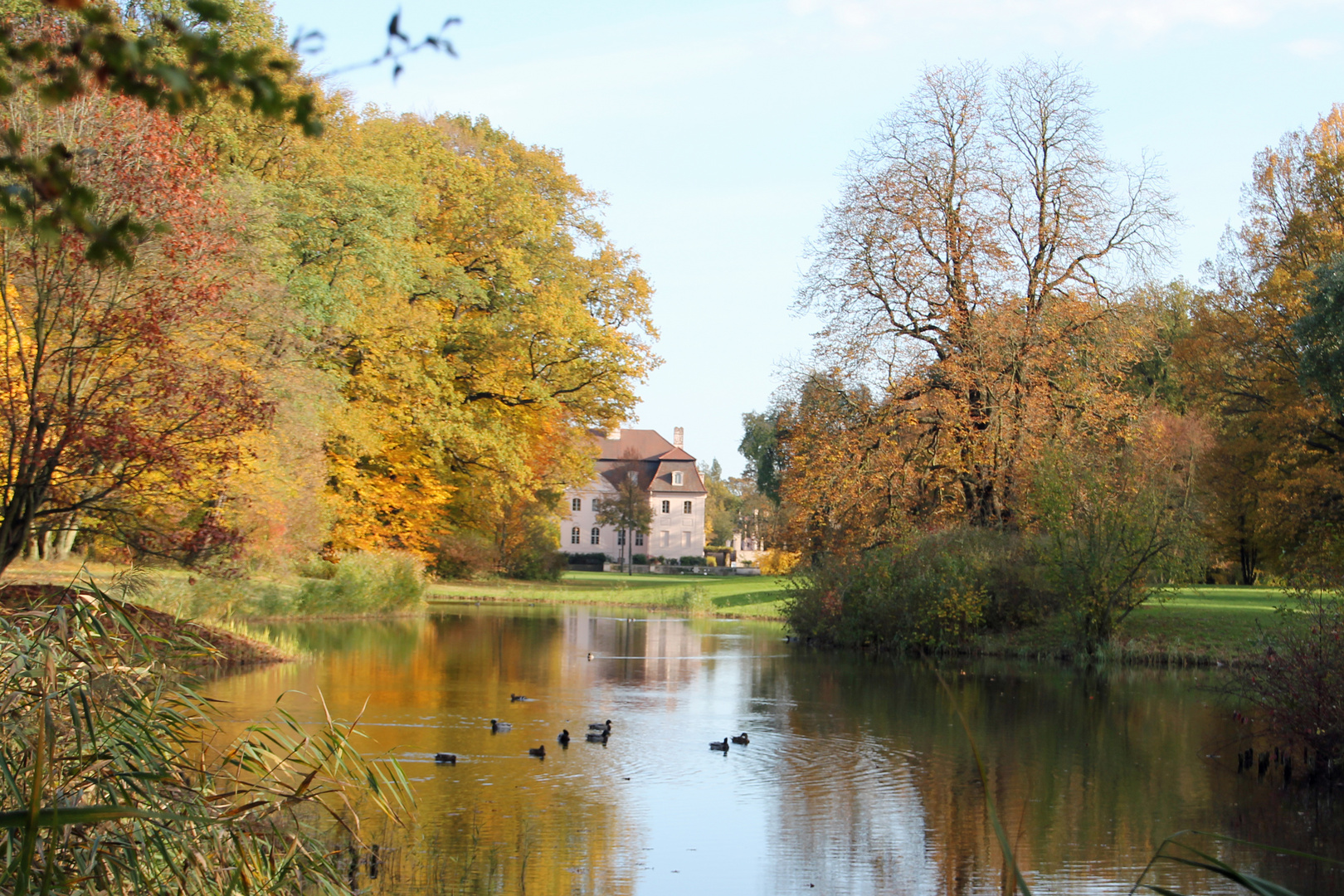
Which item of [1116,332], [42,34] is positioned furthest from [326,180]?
[1116,332]

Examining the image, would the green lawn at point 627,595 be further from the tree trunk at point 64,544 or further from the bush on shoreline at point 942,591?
the tree trunk at point 64,544

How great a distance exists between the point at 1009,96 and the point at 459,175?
44.0 ft

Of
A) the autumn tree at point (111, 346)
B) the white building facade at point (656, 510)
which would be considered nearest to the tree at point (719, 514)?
the white building facade at point (656, 510)

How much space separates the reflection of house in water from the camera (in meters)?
19.9

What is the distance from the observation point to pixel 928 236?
2650 cm

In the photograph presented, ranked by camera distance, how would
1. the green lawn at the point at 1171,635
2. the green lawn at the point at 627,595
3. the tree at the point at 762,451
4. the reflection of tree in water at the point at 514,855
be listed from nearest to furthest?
1. the reflection of tree in water at the point at 514,855
2. the green lawn at the point at 1171,635
3. the green lawn at the point at 627,595
4. the tree at the point at 762,451

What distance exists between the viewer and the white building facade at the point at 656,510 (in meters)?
79.3

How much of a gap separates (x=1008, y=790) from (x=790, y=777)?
6.70 feet

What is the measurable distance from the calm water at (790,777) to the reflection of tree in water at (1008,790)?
3 centimetres

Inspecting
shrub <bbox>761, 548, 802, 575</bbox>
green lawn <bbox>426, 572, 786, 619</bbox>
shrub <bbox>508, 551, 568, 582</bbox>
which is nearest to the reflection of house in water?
green lawn <bbox>426, 572, 786, 619</bbox>

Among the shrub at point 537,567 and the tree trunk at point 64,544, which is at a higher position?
the tree trunk at point 64,544

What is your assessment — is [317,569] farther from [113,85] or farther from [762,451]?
[762,451]

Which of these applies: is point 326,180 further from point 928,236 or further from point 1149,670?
point 1149,670

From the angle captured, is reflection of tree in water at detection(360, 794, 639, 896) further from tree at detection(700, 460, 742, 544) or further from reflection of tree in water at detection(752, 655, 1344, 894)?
tree at detection(700, 460, 742, 544)
